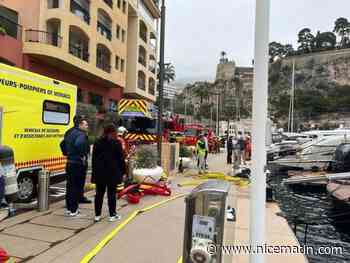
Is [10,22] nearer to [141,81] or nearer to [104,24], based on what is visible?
[104,24]

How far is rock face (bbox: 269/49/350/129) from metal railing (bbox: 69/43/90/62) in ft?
282

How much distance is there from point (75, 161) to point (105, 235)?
5.68 ft

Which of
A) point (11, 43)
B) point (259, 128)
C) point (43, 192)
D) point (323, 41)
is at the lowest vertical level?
point (43, 192)

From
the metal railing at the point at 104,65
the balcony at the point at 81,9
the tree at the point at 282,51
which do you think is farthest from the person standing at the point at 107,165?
the tree at the point at 282,51

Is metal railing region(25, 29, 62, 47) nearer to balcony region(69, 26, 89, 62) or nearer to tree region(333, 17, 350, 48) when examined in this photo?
balcony region(69, 26, 89, 62)

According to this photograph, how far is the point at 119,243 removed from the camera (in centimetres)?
543

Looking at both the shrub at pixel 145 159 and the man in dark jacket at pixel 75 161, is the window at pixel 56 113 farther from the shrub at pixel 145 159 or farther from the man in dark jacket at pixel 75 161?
the shrub at pixel 145 159

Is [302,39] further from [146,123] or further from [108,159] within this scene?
[108,159]

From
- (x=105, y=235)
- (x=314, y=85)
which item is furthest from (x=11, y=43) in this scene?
(x=314, y=85)

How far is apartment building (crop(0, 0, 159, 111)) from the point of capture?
73.6ft

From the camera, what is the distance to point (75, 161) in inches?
271

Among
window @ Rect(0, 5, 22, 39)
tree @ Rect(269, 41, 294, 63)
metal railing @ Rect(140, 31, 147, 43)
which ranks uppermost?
tree @ Rect(269, 41, 294, 63)

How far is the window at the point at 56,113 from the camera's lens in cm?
857

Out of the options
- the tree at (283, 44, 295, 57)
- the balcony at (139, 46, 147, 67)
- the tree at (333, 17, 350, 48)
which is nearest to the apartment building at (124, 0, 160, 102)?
the balcony at (139, 46, 147, 67)
